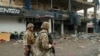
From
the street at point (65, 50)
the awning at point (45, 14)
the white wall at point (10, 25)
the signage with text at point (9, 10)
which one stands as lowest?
the street at point (65, 50)

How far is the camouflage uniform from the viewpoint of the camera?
7251 millimetres

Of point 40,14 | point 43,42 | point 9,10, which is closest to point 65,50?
point 9,10

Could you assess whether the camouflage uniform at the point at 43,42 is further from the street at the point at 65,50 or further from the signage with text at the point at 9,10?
the signage with text at the point at 9,10

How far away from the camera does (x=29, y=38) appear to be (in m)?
9.22

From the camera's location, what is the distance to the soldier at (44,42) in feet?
23.8

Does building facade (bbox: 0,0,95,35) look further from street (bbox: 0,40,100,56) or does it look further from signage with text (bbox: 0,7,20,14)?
street (bbox: 0,40,100,56)

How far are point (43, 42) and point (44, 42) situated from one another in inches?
1.1

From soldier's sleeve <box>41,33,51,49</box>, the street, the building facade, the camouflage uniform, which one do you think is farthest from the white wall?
soldier's sleeve <box>41,33,51,49</box>

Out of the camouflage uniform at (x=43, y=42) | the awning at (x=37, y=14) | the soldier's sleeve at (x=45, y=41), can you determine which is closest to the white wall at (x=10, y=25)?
the awning at (x=37, y=14)

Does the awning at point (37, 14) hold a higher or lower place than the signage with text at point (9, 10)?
lower

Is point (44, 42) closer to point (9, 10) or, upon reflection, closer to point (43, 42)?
point (43, 42)

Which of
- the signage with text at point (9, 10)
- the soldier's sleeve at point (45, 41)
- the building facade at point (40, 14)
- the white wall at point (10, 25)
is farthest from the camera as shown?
the building facade at point (40, 14)

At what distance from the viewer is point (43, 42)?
7.23m

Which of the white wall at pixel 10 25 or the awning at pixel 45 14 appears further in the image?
the awning at pixel 45 14
